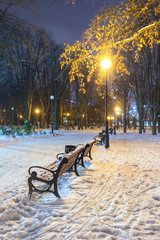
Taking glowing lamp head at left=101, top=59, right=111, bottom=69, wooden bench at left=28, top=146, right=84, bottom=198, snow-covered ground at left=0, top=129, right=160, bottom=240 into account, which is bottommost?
snow-covered ground at left=0, top=129, right=160, bottom=240

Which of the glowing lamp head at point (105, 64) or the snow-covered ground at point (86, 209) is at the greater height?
the glowing lamp head at point (105, 64)

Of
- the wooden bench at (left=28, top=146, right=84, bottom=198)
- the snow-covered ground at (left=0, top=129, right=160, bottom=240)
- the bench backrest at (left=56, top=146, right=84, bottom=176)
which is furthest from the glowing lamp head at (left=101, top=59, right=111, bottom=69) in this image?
the bench backrest at (left=56, top=146, right=84, bottom=176)

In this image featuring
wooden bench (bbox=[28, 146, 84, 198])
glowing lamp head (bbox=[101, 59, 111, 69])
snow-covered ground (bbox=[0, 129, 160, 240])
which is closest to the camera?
snow-covered ground (bbox=[0, 129, 160, 240])

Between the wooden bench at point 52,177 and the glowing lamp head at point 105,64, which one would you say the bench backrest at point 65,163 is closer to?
the wooden bench at point 52,177

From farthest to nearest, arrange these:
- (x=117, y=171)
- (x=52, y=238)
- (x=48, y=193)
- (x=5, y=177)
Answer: (x=117, y=171), (x=5, y=177), (x=48, y=193), (x=52, y=238)

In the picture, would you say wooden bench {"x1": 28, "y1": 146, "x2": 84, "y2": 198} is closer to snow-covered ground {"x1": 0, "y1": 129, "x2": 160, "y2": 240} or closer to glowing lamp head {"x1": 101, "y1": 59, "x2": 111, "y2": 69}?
snow-covered ground {"x1": 0, "y1": 129, "x2": 160, "y2": 240}

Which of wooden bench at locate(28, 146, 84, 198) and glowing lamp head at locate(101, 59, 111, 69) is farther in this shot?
glowing lamp head at locate(101, 59, 111, 69)

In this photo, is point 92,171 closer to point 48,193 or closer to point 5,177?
point 48,193

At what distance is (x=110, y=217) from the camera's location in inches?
121

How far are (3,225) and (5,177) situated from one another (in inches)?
109

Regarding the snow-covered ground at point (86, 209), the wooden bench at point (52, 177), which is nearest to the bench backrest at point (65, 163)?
the wooden bench at point (52, 177)

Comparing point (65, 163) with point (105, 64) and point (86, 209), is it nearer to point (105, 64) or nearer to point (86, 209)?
point (86, 209)

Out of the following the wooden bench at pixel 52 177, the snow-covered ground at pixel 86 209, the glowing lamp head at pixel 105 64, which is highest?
the glowing lamp head at pixel 105 64

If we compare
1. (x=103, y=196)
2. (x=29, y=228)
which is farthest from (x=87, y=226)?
(x=103, y=196)
